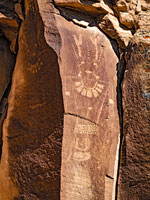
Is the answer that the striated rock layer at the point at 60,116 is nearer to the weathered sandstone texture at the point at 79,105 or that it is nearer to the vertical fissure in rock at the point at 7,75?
the weathered sandstone texture at the point at 79,105

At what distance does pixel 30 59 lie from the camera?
7.94ft

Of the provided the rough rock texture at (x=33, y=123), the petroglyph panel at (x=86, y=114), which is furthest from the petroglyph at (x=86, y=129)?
the rough rock texture at (x=33, y=123)

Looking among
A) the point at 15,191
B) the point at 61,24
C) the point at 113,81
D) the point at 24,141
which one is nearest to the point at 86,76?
the point at 113,81

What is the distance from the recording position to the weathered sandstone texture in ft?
7.26

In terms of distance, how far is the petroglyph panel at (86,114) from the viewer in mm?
2195

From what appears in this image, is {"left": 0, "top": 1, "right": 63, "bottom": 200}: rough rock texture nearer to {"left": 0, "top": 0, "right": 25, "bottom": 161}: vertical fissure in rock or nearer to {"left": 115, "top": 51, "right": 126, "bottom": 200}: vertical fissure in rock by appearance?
{"left": 0, "top": 0, "right": 25, "bottom": 161}: vertical fissure in rock

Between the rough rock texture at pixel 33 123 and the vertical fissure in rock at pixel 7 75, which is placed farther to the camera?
the vertical fissure in rock at pixel 7 75

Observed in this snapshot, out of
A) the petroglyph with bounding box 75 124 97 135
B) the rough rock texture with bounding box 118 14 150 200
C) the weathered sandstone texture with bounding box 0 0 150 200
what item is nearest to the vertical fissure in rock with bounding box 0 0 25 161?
the weathered sandstone texture with bounding box 0 0 150 200

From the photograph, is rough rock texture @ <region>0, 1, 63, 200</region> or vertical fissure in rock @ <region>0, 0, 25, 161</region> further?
vertical fissure in rock @ <region>0, 0, 25, 161</region>

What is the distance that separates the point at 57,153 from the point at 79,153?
120 millimetres

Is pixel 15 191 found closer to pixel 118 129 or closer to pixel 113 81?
pixel 118 129

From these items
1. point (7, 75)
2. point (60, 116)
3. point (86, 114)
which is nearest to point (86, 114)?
point (86, 114)

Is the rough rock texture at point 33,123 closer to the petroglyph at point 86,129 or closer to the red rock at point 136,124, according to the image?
the petroglyph at point 86,129

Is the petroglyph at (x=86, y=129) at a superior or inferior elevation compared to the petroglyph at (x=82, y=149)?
superior
